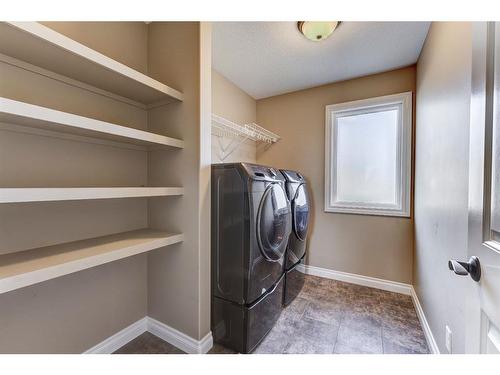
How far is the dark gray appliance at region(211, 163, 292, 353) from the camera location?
1336 millimetres

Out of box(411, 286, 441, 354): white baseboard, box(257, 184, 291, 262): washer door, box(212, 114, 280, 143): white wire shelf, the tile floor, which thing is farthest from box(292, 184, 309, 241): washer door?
box(411, 286, 441, 354): white baseboard

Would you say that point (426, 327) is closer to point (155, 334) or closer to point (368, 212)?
point (368, 212)

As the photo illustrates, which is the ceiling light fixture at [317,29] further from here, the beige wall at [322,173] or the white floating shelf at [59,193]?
the white floating shelf at [59,193]

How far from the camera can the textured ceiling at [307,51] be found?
5.32 ft

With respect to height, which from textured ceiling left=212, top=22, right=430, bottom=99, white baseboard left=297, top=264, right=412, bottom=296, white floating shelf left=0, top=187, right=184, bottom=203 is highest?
textured ceiling left=212, top=22, right=430, bottom=99

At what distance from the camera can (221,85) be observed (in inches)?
92.3

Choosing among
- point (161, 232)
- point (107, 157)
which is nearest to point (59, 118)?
point (107, 157)

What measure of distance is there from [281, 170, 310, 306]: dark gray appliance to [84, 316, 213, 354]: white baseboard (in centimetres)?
87

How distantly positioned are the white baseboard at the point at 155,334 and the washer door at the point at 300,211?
1173mm

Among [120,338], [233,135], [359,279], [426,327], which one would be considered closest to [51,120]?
[120,338]

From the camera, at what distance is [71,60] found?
3.26 feet

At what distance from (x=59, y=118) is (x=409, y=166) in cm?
275

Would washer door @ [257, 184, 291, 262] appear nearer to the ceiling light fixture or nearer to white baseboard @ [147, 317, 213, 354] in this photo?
white baseboard @ [147, 317, 213, 354]

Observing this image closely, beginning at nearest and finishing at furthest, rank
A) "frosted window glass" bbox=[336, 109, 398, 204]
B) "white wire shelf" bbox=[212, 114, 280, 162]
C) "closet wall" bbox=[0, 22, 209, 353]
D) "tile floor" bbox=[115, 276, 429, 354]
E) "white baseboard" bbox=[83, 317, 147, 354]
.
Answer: "closet wall" bbox=[0, 22, 209, 353] → "white baseboard" bbox=[83, 317, 147, 354] → "tile floor" bbox=[115, 276, 429, 354] → "white wire shelf" bbox=[212, 114, 280, 162] → "frosted window glass" bbox=[336, 109, 398, 204]
